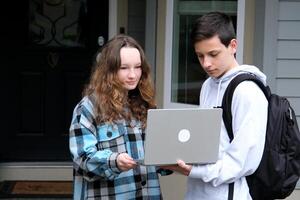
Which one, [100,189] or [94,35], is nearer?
[100,189]

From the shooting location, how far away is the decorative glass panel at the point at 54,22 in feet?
18.9

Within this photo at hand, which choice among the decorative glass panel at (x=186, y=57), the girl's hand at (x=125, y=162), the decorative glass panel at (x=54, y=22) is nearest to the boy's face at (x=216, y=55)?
the girl's hand at (x=125, y=162)

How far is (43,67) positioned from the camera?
227 inches

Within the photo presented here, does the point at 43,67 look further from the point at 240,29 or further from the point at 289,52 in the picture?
the point at 289,52

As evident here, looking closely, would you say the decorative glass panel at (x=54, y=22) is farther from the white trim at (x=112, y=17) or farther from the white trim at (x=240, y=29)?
the white trim at (x=240, y=29)

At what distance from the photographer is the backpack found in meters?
2.09

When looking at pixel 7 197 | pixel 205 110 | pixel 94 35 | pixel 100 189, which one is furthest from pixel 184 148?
pixel 94 35

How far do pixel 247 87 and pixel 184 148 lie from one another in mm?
305

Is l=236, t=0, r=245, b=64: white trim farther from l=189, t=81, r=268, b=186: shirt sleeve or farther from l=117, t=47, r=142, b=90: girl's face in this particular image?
l=189, t=81, r=268, b=186: shirt sleeve

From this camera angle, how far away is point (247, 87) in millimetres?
2059

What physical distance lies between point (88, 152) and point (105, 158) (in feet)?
0.26

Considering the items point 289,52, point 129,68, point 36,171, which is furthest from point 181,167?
point 36,171

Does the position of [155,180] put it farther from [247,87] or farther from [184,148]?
[247,87]

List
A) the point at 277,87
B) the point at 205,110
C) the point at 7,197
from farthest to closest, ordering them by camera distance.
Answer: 1. the point at 7,197
2. the point at 277,87
3. the point at 205,110
